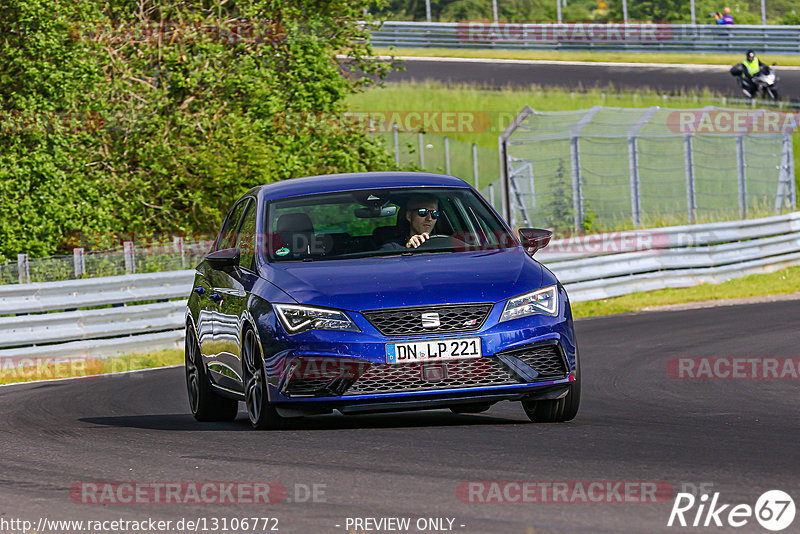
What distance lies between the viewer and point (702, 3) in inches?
2916

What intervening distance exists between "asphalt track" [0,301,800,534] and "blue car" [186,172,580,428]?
259 millimetres

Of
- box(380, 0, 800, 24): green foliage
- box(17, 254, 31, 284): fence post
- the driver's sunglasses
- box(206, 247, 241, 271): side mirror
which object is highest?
the driver's sunglasses

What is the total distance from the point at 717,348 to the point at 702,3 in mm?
62632

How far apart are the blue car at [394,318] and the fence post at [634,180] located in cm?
1730

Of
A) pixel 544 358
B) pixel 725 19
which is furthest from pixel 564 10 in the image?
pixel 544 358

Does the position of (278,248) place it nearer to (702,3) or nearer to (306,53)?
(306,53)

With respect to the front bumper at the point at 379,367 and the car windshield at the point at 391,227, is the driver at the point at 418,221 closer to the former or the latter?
the car windshield at the point at 391,227

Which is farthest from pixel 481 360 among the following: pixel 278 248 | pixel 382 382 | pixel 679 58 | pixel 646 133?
pixel 679 58

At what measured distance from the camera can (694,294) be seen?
2228 cm

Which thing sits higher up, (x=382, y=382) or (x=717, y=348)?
(x=382, y=382)

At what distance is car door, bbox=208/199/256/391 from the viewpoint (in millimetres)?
9242

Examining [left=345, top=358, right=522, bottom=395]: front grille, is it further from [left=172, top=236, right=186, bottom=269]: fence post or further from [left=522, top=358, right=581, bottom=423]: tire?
[left=172, top=236, right=186, bottom=269]: fence post

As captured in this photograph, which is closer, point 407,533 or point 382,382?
point 407,533

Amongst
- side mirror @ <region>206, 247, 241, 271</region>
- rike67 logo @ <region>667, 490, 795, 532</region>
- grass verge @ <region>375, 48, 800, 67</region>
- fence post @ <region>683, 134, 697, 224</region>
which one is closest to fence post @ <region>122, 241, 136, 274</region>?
side mirror @ <region>206, 247, 241, 271</region>
